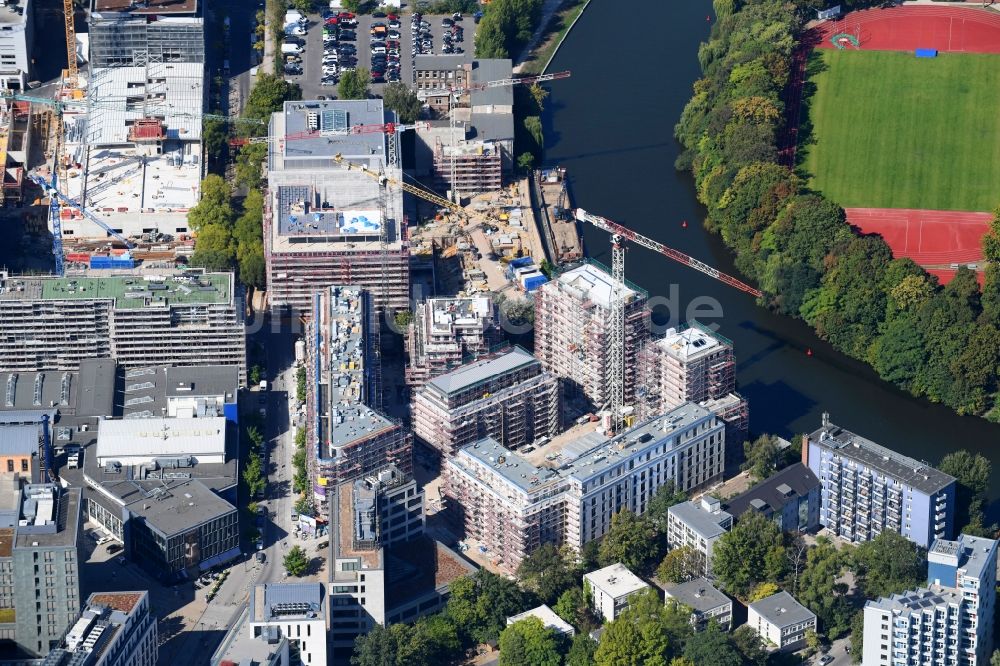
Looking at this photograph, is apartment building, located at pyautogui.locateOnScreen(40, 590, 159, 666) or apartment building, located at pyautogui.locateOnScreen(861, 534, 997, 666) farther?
apartment building, located at pyautogui.locateOnScreen(861, 534, 997, 666)

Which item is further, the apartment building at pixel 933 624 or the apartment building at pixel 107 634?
the apartment building at pixel 933 624

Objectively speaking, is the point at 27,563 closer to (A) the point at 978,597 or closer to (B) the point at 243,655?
(B) the point at 243,655

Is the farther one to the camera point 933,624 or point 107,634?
point 933,624

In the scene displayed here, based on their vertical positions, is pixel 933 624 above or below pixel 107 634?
below
